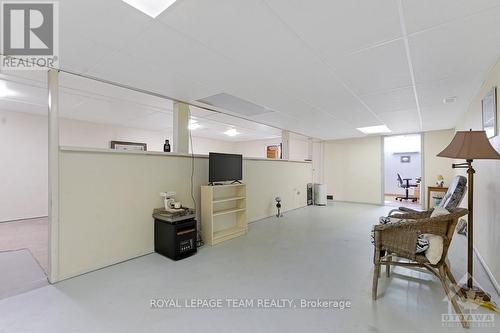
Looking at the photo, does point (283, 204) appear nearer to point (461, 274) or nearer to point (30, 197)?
point (461, 274)

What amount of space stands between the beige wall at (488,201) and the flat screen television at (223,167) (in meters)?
3.36

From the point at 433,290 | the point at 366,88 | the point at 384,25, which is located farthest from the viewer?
the point at 366,88

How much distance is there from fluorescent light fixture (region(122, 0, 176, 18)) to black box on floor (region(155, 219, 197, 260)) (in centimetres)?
237

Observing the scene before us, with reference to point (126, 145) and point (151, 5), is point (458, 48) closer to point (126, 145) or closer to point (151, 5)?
point (151, 5)

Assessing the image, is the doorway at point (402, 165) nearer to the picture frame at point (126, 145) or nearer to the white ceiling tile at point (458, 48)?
the white ceiling tile at point (458, 48)

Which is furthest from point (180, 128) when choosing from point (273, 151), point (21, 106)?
point (273, 151)

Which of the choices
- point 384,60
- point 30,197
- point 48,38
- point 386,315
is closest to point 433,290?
point 386,315

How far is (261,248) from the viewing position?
3.35m

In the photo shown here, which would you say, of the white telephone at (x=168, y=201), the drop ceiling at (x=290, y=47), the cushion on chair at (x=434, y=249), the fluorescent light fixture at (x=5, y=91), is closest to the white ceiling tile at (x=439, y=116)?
the drop ceiling at (x=290, y=47)

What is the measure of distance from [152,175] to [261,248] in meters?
1.96

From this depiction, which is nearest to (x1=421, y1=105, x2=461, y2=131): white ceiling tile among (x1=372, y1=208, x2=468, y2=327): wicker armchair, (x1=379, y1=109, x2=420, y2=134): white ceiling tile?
(x1=379, y1=109, x2=420, y2=134): white ceiling tile

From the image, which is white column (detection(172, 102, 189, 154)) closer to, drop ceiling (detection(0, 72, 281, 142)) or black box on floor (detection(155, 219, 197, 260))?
drop ceiling (detection(0, 72, 281, 142))

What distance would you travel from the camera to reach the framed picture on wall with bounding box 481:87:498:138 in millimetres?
2271

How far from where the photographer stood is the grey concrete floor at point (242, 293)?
1708mm
